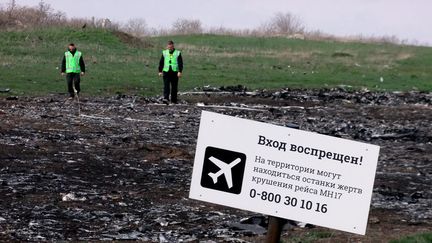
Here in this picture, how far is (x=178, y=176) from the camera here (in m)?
14.1

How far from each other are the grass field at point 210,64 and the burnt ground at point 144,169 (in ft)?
17.9

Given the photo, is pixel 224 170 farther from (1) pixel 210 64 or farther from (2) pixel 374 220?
(1) pixel 210 64

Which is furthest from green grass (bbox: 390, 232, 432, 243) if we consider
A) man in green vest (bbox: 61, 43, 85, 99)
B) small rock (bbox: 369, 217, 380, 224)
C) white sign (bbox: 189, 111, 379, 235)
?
man in green vest (bbox: 61, 43, 85, 99)

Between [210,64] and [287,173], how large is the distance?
1492 inches

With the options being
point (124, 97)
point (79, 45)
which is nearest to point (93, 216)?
point (124, 97)

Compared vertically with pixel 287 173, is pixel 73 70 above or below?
below

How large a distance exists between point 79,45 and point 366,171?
1664 inches

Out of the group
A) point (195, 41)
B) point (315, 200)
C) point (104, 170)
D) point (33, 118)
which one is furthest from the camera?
point (195, 41)

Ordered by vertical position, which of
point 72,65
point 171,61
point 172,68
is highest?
point 171,61

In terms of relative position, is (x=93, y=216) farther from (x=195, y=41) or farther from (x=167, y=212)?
(x=195, y=41)

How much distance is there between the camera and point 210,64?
43812 millimetres

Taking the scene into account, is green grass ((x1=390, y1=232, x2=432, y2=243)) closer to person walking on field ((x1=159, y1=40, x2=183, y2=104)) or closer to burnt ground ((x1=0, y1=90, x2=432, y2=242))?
burnt ground ((x1=0, y1=90, x2=432, y2=242))

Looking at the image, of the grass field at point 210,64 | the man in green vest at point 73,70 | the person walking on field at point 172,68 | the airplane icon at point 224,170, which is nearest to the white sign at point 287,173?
the airplane icon at point 224,170

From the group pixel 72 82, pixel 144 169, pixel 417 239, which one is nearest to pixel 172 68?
pixel 72 82
